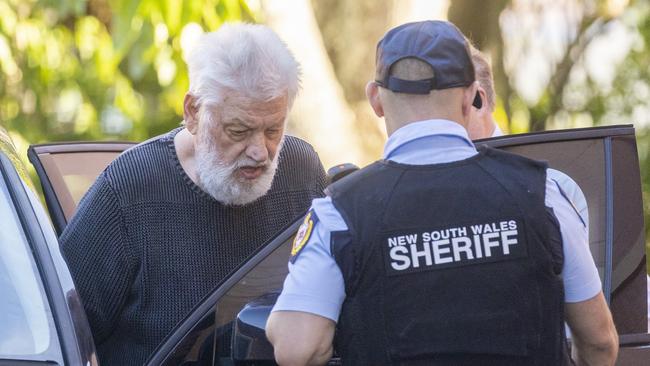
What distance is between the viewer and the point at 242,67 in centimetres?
323

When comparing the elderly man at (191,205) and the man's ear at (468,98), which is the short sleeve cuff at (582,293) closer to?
the man's ear at (468,98)

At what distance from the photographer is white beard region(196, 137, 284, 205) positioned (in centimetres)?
324

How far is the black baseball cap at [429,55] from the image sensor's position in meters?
2.42

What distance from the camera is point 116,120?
9664mm

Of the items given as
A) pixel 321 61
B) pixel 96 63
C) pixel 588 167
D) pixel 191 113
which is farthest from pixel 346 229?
pixel 96 63

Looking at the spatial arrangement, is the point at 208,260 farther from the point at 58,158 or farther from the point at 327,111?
the point at 327,111

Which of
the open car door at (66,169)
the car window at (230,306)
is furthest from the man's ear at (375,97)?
the open car door at (66,169)

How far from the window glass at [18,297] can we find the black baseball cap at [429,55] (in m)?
0.79

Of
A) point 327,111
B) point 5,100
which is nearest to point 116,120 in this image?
point 5,100

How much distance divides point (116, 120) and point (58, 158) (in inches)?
220

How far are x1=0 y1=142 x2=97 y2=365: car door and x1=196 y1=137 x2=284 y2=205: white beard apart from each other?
0.54 meters

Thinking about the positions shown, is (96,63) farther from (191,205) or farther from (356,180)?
(356,180)

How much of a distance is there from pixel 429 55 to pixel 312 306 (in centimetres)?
51

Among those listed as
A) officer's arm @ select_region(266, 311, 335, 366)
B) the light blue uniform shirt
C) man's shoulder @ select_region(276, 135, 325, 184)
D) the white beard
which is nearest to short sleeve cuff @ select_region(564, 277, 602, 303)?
the light blue uniform shirt
